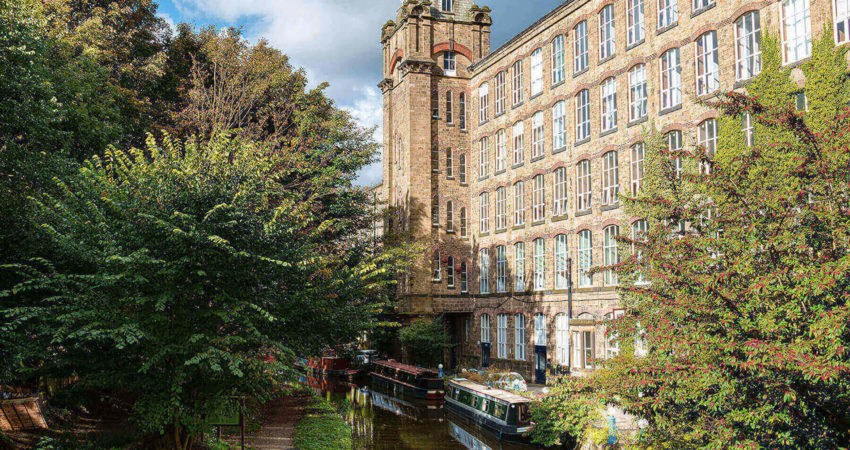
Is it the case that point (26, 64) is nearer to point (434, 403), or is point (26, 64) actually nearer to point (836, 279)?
point (836, 279)

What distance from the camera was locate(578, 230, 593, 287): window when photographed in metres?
32.0

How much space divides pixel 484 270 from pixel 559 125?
11.1m

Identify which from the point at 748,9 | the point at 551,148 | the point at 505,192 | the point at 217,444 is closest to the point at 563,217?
the point at 551,148

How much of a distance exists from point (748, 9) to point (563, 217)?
1316cm

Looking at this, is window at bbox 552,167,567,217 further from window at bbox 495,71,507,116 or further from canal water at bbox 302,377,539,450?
canal water at bbox 302,377,539,450

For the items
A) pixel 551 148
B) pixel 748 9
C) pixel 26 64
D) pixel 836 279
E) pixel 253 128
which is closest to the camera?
pixel 836 279

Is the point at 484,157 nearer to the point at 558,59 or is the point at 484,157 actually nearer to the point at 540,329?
the point at 558,59

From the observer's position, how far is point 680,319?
40.5 ft

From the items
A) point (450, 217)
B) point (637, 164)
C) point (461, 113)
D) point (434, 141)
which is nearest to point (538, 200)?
point (637, 164)

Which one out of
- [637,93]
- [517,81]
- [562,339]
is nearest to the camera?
[637,93]

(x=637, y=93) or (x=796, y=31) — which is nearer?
(x=796, y=31)

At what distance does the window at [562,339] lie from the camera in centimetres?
3328

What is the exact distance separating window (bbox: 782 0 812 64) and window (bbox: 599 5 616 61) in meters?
8.95

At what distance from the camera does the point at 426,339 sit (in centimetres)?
4009
